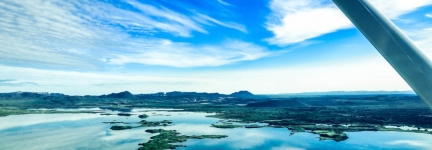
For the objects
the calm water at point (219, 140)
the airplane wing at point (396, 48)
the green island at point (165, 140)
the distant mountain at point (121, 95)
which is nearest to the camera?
the airplane wing at point (396, 48)

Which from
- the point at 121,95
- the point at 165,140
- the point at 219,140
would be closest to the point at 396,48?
the point at 165,140

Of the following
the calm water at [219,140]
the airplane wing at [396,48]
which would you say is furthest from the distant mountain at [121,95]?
the airplane wing at [396,48]

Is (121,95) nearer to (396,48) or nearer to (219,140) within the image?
(219,140)

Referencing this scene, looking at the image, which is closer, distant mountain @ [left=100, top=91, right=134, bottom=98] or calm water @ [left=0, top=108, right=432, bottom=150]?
calm water @ [left=0, top=108, right=432, bottom=150]

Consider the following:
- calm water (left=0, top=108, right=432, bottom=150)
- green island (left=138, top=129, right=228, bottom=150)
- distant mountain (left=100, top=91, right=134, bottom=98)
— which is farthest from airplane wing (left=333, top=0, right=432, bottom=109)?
distant mountain (left=100, top=91, right=134, bottom=98)

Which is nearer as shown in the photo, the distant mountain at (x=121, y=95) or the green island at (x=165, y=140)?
the green island at (x=165, y=140)

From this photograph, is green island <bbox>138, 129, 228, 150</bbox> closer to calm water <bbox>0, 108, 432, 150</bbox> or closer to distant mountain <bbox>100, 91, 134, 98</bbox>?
calm water <bbox>0, 108, 432, 150</bbox>

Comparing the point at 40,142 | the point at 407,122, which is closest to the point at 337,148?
the point at 407,122

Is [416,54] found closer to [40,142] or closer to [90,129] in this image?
[40,142]

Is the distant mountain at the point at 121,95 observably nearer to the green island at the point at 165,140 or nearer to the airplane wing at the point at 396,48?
the green island at the point at 165,140

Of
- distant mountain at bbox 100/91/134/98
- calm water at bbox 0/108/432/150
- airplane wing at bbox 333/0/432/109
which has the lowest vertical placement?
calm water at bbox 0/108/432/150

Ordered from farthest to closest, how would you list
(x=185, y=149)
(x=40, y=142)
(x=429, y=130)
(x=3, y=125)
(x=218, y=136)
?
(x=3, y=125) → (x=429, y=130) → (x=218, y=136) → (x=40, y=142) → (x=185, y=149)
